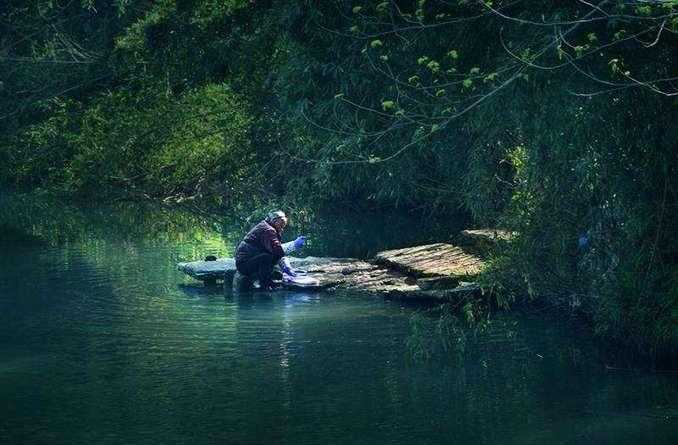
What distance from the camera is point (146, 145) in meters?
34.1

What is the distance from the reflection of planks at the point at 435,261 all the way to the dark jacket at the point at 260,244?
1903mm

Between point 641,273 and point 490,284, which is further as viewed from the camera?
point 490,284

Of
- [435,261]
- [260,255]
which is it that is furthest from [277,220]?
[435,261]

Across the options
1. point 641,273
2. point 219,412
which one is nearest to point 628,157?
point 641,273

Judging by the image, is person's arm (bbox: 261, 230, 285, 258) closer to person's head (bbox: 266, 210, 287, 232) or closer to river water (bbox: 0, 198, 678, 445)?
person's head (bbox: 266, 210, 287, 232)

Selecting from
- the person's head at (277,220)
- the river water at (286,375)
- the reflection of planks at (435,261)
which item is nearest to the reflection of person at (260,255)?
the person's head at (277,220)

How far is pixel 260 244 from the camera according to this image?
61.0 feet

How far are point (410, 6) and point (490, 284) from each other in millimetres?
3299

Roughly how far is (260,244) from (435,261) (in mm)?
2534

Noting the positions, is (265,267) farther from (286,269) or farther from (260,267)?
(286,269)

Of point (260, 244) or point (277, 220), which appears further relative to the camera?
point (277, 220)

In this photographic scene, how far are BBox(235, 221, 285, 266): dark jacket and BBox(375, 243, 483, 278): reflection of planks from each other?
74.9 inches

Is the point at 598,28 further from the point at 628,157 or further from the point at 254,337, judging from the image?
the point at 254,337

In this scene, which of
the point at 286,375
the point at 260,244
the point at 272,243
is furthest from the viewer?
the point at 260,244
